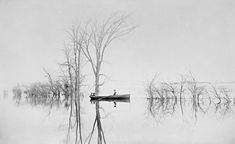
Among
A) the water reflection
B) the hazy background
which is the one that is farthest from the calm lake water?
the hazy background

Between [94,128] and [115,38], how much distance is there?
653 mm

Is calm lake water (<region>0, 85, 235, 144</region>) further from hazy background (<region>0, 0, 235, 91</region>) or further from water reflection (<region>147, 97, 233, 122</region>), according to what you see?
hazy background (<region>0, 0, 235, 91</region>)

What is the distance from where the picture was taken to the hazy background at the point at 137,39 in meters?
2.39

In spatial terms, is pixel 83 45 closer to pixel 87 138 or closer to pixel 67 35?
pixel 67 35

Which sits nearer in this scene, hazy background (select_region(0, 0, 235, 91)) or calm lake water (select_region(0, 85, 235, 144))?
calm lake water (select_region(0, 85, 235, 144))

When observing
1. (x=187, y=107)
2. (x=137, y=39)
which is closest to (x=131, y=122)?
(x=187, y=107)

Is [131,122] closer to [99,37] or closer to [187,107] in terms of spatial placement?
[187,107]

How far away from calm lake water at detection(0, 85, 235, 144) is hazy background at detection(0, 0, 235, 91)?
0.22 meters

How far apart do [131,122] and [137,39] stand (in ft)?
1.95

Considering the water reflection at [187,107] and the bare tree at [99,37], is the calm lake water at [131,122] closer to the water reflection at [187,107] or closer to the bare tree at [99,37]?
the water reflection at [187,107]

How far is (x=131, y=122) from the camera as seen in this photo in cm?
239

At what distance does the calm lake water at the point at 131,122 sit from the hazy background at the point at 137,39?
0.71ft

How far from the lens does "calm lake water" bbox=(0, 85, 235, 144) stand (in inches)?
86.7

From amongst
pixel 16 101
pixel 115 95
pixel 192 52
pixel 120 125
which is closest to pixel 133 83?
pixel 115 95
